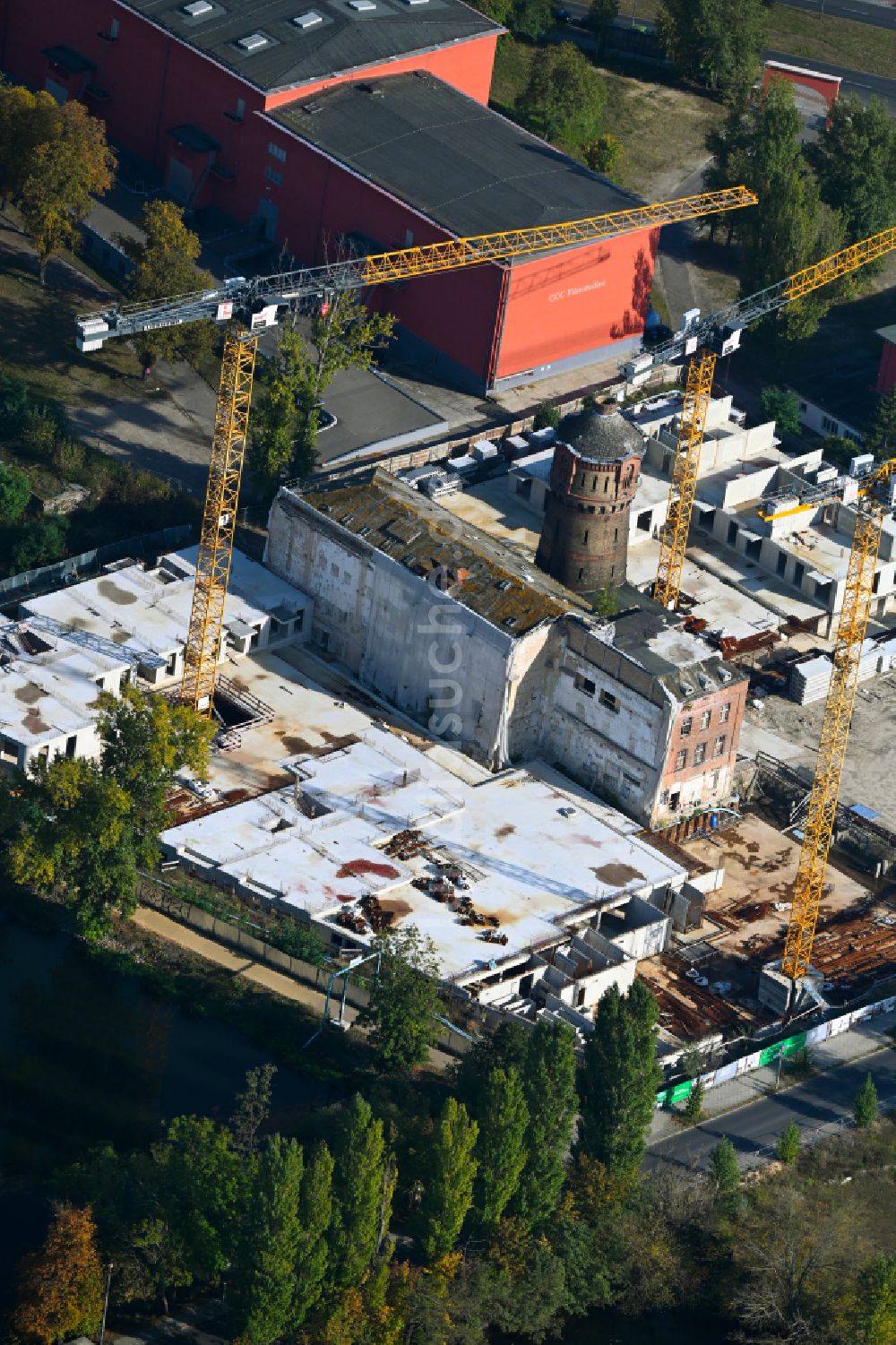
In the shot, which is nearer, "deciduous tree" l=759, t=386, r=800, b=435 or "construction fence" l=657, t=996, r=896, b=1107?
"construction fence" l=657, t=996, r=896, b=1107

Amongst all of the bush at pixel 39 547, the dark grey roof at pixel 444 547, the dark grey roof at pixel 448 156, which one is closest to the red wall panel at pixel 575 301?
the dark grey roof at pixel 448 156

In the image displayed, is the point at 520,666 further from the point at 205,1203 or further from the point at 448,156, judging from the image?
the point at 448,156

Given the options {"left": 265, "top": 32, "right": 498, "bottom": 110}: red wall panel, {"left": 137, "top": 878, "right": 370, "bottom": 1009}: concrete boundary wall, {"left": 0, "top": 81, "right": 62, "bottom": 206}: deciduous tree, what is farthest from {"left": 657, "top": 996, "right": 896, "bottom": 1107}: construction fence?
{"left": 265, "top": 32, "right": 498, "bottom": 110}: red wall panel

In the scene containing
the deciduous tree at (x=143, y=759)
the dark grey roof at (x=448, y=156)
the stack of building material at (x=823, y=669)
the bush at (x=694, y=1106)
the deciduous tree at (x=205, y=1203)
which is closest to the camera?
the deciduous tree at (x=205, y=1203)

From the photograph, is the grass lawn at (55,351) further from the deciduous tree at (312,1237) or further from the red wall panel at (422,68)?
the deciduous tree at (312,1237)

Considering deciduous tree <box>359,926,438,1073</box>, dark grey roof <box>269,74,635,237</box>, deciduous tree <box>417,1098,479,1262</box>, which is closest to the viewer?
deciduous tree <box>417,1098,479,1262</box>

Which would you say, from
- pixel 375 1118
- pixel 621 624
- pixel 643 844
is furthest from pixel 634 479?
pixel 375 1118

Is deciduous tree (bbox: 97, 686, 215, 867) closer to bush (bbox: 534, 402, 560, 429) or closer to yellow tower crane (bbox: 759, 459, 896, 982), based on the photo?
yellow tower crane (bbox: 759, 459, 896, 982)
